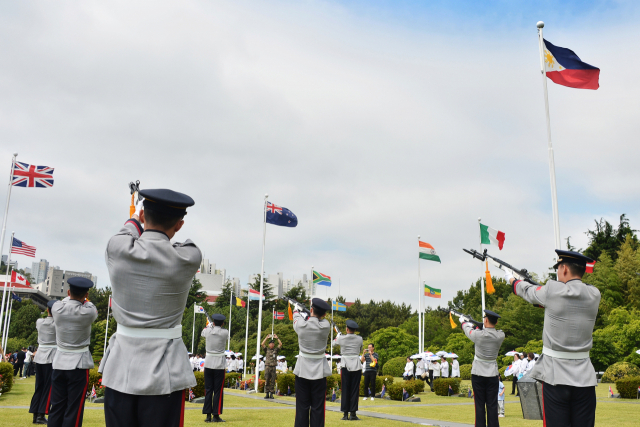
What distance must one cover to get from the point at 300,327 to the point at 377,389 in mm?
13762

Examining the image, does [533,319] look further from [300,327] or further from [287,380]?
[300,327]

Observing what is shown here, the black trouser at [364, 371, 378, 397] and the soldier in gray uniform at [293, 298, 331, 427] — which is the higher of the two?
the soldier in gray uniform at [293, 298, 331, 427]

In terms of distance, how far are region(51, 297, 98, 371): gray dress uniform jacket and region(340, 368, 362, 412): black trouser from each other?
665 cm

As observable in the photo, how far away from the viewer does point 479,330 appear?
1003cm

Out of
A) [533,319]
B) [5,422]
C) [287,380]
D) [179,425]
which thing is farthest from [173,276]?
[533,319]

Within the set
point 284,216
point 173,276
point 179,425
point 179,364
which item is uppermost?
point 284,216

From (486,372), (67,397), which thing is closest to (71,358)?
(67,397)

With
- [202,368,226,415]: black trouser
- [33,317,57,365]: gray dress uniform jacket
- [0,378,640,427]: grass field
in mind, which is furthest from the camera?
[202,368,226,415]: black trouser

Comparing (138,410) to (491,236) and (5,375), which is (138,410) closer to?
(5,375)

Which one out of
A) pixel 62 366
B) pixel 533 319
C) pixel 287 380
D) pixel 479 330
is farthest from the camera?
pixel 533 319

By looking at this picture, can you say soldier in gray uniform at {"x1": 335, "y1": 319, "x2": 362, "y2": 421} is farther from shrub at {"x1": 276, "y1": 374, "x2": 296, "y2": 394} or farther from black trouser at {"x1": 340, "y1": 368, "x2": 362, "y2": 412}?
shrub at {"x1": 276, "y1": 374, "x2": 296, "y2": 394}

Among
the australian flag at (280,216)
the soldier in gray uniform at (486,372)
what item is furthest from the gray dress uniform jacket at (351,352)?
the australian flag at (280,216)

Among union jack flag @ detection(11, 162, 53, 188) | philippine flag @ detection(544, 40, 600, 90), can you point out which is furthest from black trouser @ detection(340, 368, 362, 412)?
union jack flag @ detection(11, 162, 53, 188)

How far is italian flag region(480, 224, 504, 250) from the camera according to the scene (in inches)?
898
